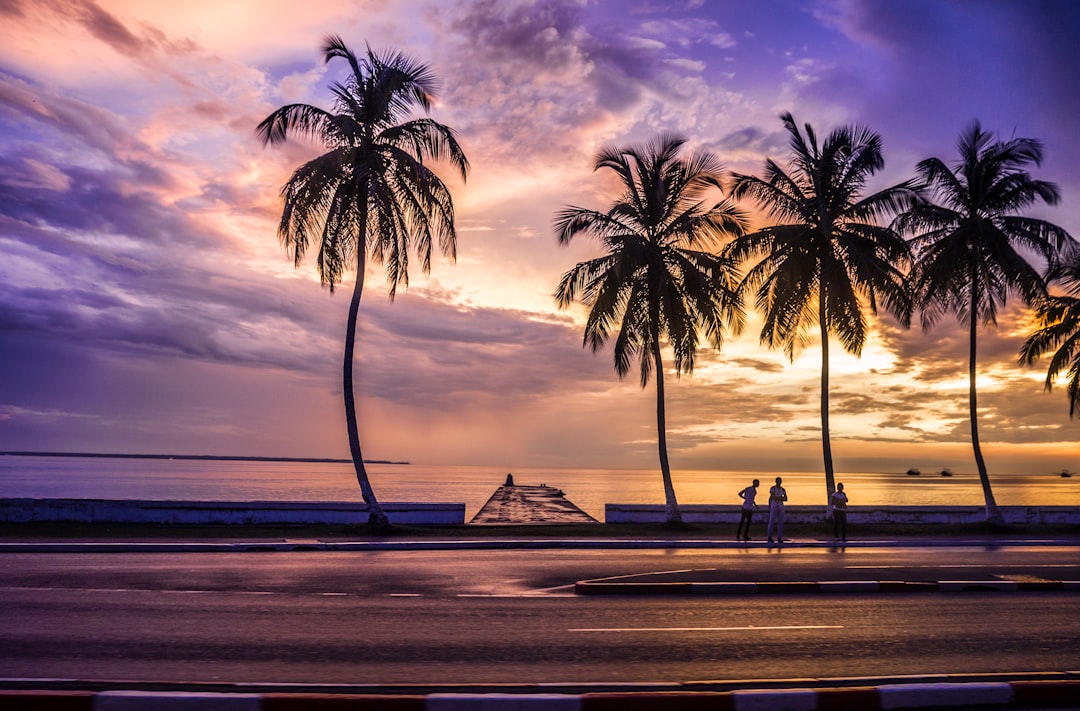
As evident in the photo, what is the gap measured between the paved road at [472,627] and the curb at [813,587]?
43 centimetres

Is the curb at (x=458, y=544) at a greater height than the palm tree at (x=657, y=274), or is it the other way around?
the palm tree at (x=657, y=274)

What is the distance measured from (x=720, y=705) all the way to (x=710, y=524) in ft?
78.5

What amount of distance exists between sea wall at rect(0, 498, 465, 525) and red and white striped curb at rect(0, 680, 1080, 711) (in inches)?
789

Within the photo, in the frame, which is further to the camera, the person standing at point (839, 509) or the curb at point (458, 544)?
the person standing at point (839, 509)

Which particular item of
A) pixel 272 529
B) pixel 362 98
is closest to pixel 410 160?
pixel 362 98

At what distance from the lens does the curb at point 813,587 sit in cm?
1348

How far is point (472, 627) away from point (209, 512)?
18.1 metres

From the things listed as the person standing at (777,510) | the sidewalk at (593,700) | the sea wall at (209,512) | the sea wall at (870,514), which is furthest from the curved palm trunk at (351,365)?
the sidewalk at (593,700)

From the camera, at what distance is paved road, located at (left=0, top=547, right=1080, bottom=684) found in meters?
8.13

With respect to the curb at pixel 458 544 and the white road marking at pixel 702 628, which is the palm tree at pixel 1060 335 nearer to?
the curb at pixel 458 544

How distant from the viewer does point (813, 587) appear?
13.9m

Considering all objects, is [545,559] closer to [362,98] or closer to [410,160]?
[410,160]

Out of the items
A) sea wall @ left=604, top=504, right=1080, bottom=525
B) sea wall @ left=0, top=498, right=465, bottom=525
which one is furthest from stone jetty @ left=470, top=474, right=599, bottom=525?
sea wall @ left=0, top=498, right=465, bottom=525

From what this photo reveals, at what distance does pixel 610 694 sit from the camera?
6.64 metres
